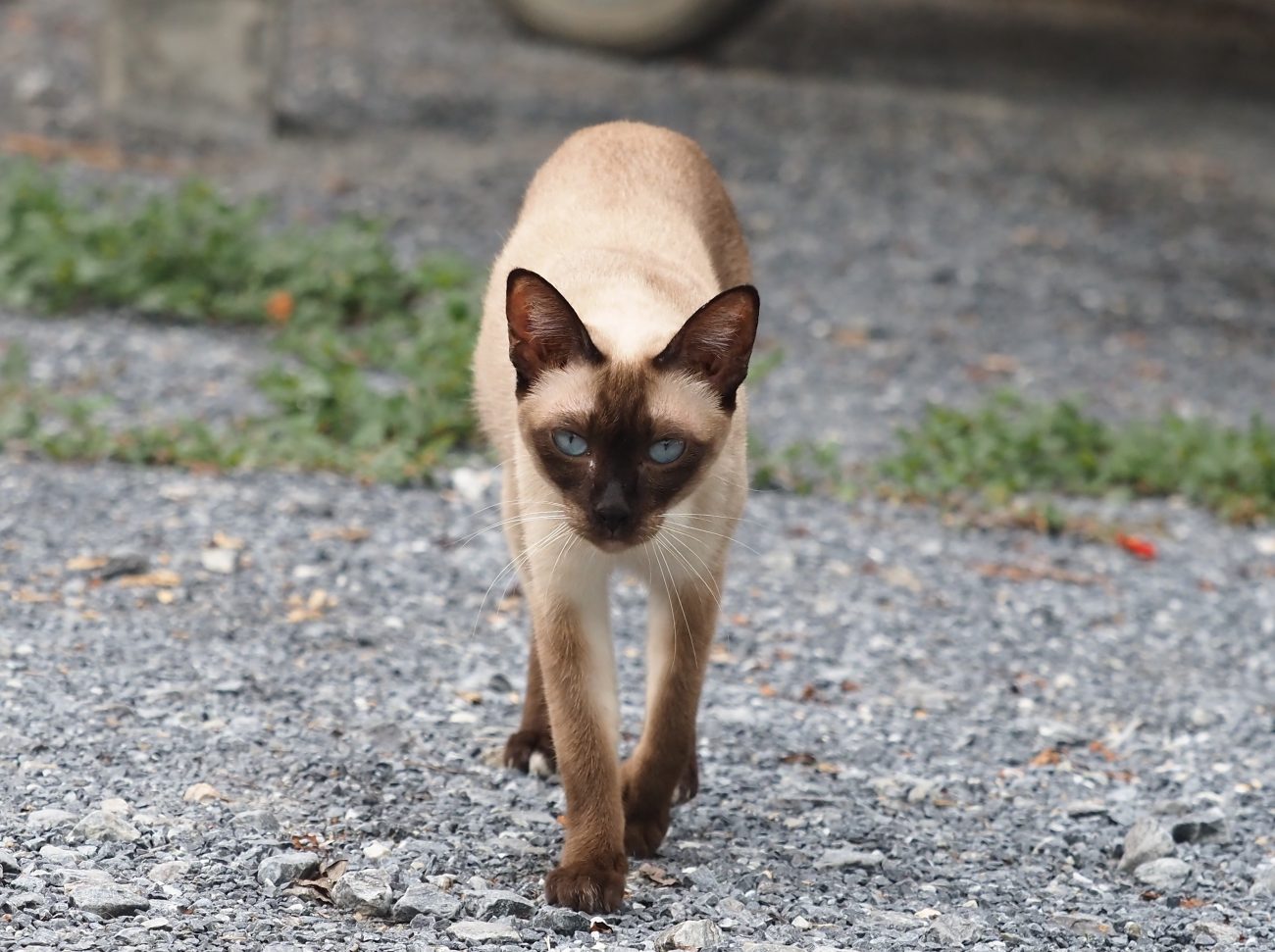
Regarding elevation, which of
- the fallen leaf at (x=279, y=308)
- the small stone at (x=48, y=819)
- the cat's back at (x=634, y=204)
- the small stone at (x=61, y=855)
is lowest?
the fallen leaf at (x=279, y=308)

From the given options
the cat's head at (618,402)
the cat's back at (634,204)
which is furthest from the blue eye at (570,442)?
the cat's back at (634,204)

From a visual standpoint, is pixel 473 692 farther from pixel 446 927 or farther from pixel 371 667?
pixel 446 927

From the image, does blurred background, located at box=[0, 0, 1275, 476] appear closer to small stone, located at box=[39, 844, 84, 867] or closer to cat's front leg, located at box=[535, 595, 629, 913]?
cat's front leg, located at box=[535, 595, 629, 913]

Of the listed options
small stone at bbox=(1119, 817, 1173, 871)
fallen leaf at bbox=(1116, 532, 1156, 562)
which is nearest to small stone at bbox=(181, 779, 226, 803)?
small stone at bbox=(1119, 817, 1173, 871)

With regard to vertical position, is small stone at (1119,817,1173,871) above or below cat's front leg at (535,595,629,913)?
below

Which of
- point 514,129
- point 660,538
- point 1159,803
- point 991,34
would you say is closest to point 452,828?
point 660,538

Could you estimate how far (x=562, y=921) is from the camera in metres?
3.23

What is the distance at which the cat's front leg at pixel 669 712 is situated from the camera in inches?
142

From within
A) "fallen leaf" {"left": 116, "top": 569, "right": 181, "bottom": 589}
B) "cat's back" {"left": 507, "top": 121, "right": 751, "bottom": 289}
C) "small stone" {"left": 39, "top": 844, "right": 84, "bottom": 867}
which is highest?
"cat's back" {"left": 507, "top": 121, "right": 751, "bottom": 289}

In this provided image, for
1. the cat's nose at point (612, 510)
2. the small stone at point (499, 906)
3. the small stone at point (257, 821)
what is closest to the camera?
the cat's nose at point (612, 510)

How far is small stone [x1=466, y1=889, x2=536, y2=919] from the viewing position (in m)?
3.23

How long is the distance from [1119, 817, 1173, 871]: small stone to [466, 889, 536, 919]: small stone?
52.4 inches

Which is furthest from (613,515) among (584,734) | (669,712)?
(669,712)

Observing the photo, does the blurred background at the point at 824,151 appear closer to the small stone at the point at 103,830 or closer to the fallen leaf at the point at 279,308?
the fallen leaf at the point at 279,308
